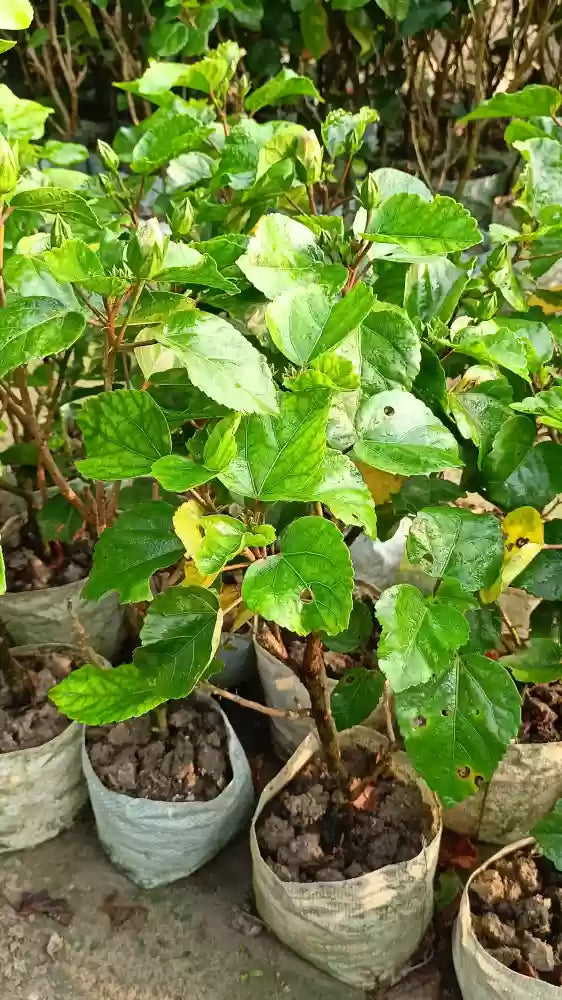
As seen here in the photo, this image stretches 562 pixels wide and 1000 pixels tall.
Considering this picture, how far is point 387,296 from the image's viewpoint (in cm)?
93

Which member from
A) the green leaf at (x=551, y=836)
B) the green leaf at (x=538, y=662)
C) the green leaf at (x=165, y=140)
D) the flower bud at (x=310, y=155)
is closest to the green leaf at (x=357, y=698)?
the green leaf at (x=538, y=662)

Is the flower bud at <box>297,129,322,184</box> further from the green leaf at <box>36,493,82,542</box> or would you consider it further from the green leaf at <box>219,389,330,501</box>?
the green leaf at <box>36,493,82,542</box>

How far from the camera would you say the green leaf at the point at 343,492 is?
0.68 meters

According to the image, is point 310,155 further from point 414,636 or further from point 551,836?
point 551,836

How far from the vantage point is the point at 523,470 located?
88cm

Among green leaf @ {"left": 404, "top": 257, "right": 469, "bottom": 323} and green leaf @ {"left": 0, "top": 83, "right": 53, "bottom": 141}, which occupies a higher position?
green leaf @ {"left": 0, "top": 83, "right": 53, "bottom": 141}

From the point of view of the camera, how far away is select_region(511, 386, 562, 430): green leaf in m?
0.79

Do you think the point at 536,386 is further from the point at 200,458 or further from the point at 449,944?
the point at 449,944

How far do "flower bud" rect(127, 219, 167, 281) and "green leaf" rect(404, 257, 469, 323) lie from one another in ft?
1.06

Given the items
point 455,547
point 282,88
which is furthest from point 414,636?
point 282,88

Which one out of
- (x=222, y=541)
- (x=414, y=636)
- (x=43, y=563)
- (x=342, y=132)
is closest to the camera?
(x=222, y=541)

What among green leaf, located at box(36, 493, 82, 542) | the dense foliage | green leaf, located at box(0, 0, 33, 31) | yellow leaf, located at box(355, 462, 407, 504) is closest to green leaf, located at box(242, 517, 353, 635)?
the dense foliage

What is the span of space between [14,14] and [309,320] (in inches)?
17.4

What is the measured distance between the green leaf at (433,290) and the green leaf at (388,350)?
0.13 meters
